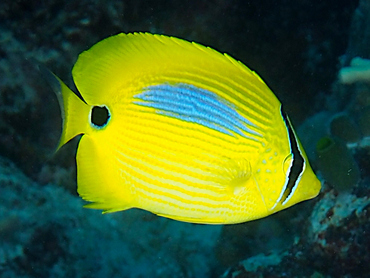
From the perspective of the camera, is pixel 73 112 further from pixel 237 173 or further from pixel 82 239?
pixel 82 239

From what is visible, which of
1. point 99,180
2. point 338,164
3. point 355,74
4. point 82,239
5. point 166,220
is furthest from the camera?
point 355,74

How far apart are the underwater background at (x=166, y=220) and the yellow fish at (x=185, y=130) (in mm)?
1346

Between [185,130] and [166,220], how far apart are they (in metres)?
2.42

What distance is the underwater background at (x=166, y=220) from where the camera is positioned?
9.42 ft

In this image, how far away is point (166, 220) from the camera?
3.77 m

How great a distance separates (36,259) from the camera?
2.77 m

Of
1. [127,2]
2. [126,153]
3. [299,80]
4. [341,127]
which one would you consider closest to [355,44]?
[299,80]

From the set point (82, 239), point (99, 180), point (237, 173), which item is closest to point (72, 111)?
point (99, 180)

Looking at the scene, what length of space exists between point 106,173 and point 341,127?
2557mm

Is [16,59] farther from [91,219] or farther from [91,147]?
[91,147]

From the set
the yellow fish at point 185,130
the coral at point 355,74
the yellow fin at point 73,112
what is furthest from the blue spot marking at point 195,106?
the coral at point 355,74

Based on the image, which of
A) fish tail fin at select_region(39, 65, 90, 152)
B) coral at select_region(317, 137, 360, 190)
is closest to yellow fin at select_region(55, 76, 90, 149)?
fish tail fin at select_region(39, 65, 90, 152)

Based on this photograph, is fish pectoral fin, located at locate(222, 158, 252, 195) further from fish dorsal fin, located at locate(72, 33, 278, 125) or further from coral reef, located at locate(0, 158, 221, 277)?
coral reef, located at locate(0, 158, 221, 277)

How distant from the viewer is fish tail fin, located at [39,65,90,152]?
1.53 m
